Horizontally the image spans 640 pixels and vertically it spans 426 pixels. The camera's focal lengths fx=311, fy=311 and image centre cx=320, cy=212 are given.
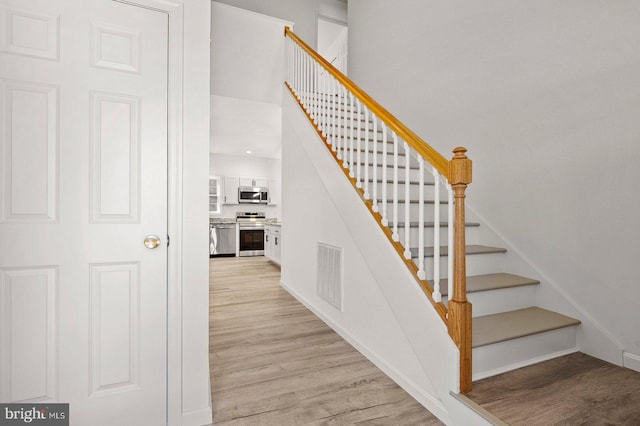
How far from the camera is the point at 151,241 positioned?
148cm

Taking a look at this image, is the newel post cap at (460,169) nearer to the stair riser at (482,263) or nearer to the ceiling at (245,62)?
the stair riser at (482,263)

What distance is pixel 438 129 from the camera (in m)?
3.08

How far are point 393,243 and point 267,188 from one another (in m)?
6.58

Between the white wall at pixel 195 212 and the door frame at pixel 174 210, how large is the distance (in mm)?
23

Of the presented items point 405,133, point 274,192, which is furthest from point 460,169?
point 274,192

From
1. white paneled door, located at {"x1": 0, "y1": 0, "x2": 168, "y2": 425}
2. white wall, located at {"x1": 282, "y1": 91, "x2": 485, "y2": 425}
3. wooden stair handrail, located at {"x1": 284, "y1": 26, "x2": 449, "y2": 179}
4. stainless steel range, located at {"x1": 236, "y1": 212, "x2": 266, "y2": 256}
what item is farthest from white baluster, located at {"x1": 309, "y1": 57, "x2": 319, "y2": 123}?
→ stainless steel range, located at {"x1": 236, "y1": 212, "x2": 266, "y2": 256}

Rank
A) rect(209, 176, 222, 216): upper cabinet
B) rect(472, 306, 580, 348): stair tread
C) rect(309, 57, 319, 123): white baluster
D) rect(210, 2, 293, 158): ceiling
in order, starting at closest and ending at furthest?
rect(472, 306, 580, 348): stair tread
rect(309, 57, 319, 123): white baluster
rect(210, 2, 293, 158): ceiling
rect(209, 176, 222, 216): upper cabinet

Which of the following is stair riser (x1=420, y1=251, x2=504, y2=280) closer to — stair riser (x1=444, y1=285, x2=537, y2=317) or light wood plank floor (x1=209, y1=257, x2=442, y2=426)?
stair riser (x1=444, y1=285, x2=537, y2=317)

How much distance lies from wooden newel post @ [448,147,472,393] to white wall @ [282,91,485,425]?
50mm

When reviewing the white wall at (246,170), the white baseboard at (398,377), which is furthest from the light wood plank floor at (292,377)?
the white wall at (246,170)

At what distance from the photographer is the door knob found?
148cm

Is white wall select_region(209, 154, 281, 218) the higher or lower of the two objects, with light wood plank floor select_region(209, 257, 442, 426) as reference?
higher
